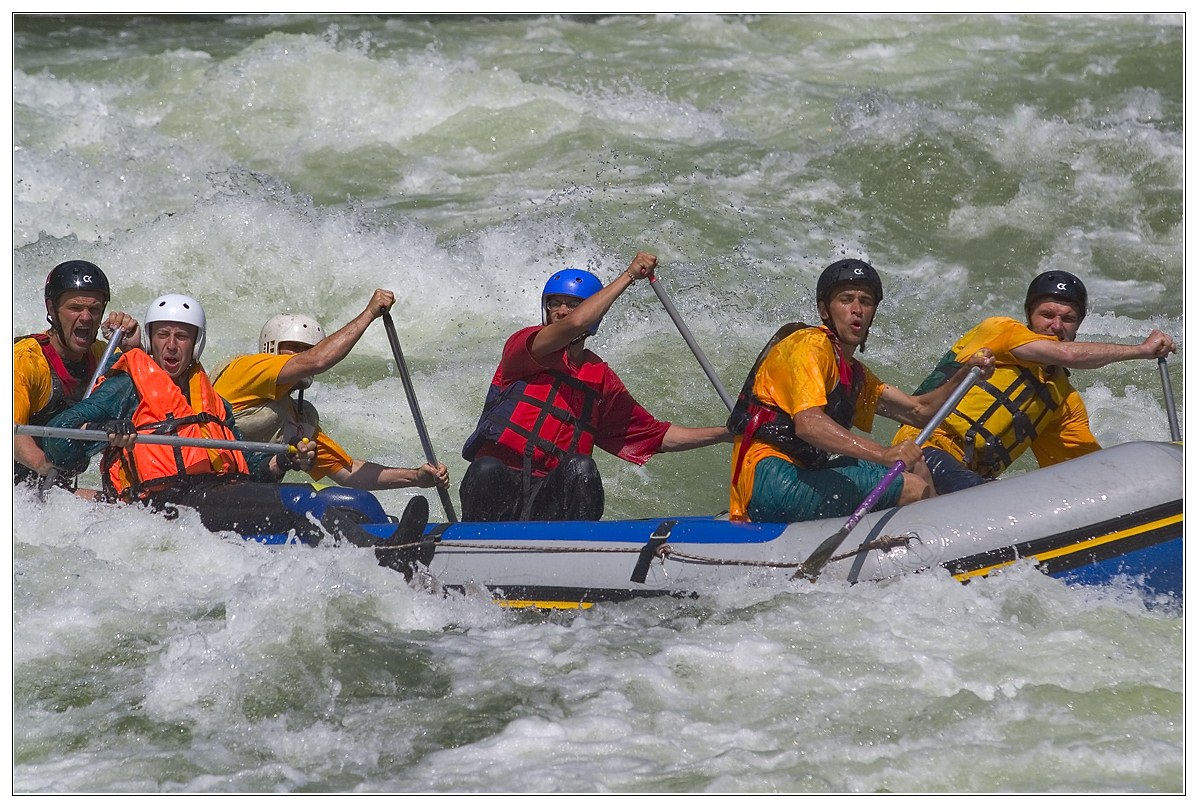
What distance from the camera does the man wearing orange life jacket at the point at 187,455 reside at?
19.0 ft

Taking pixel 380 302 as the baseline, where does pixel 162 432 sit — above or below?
below

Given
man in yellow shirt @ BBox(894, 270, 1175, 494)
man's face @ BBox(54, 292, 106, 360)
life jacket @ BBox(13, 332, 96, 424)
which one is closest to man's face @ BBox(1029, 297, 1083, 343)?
man in yellow shirt @ BBox(894, 270, 1175, 494)

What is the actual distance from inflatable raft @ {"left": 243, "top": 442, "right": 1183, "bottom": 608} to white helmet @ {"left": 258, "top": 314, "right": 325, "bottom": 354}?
1263 mm

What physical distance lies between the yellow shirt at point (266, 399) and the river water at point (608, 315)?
0.59 m

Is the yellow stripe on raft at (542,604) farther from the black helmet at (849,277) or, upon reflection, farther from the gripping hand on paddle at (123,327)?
the gripping hand on paddle at (123,327)

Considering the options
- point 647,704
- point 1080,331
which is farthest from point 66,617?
point 1080,331

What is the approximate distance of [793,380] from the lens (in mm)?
5074

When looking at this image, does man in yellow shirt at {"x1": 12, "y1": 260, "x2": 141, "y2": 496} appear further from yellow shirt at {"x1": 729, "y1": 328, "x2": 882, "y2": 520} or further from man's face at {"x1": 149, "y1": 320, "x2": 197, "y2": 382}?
yellow shirt at {"x1": 729, "y1": 328, "x2": 882, "y2": 520}

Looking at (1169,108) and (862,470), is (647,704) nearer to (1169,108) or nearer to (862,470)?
(862,470)

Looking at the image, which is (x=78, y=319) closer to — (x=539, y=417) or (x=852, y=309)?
(x=539, y=417)

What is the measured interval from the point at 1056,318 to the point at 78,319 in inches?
161

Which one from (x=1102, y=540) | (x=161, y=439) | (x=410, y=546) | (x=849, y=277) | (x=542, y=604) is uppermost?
(x=849, y=277)

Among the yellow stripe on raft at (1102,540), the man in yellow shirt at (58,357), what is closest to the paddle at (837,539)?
the yellow stripe on raft at (1102,540)

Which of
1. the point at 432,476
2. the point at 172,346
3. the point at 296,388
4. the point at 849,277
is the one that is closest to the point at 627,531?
the point at 432,476
